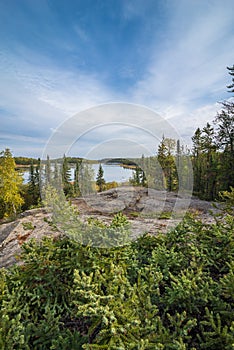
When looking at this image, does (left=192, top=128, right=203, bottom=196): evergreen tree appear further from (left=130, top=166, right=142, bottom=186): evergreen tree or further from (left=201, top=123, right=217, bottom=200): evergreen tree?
(left=130, top=166, right=142, bottom=186): evergreen tree

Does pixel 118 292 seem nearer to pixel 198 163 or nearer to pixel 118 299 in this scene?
pixel 118 299

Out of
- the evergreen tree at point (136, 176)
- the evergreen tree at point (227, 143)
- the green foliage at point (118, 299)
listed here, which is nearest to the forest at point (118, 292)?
the green foliage at point (118, 299)

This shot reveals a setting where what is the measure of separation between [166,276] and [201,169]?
19.9 meters

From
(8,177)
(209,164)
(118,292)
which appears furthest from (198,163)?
(118,292)

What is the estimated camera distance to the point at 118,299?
1349 mm

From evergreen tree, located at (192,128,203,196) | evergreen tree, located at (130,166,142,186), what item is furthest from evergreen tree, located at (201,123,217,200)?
evergreen tree, located at (130,166,142,186)

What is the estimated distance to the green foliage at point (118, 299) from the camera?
123cm

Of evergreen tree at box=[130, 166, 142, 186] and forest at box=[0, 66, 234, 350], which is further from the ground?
evergreen tree at box=[130, 166, 142, 186]

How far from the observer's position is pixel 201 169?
792 inches

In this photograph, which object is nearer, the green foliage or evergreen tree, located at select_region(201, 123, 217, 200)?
the green foliage

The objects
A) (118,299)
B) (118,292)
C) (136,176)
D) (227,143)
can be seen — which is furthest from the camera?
(227,143)

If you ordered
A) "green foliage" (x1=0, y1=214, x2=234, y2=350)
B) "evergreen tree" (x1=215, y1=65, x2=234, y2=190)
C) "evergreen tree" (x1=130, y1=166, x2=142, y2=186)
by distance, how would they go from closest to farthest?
1. "green foliage" (x1=0, y1=214, x2=234, y2=350)
2. "evergreen tree" (x1=130, y1=166, x2=142, y2=186)
3. "evergreen tree" (x1=215, y1=65, x2=234, y2=190)

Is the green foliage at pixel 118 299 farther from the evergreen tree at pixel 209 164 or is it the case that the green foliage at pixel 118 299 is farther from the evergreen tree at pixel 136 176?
the evergreen tree at pixel 209 164

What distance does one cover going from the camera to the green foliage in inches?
48.5
